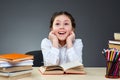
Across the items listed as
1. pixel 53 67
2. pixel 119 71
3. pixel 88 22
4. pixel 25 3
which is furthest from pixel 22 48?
pixel 119 71

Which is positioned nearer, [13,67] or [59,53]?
[13,67]

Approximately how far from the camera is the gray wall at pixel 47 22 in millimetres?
4141

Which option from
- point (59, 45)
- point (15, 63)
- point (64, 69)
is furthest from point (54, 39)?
point (15, 63)

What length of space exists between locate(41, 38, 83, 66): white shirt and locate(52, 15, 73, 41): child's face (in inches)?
5.5

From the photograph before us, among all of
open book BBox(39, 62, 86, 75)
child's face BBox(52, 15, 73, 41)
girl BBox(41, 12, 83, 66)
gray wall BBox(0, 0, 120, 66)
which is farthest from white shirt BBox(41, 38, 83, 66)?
gray wall BBox(0, 0, 120, 66)

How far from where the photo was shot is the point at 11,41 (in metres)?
4.16

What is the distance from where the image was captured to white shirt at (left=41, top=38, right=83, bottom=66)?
8.22 ft

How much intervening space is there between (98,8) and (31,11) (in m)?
1.16

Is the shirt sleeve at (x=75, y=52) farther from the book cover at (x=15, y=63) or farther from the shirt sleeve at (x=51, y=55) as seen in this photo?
the book cover at (x=15, y=63)

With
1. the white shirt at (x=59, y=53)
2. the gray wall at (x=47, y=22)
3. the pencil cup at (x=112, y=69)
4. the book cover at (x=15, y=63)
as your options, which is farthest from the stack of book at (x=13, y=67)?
the gray wall at (x=47, y=22)

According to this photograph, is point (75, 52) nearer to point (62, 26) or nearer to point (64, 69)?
point (62, 26)

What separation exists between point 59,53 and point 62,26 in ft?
1.01

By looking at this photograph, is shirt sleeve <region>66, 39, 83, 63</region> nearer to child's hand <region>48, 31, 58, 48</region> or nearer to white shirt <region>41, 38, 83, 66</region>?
white shirt <region>41, 38, 83, 66</region>

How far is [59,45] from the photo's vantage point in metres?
2.67
